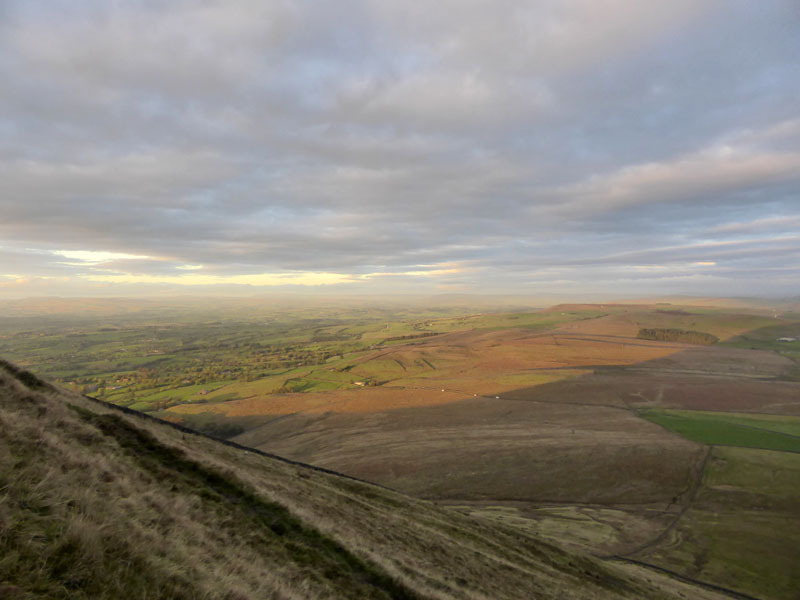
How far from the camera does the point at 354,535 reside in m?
15.6

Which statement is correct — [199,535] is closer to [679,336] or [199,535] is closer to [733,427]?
[733,427]

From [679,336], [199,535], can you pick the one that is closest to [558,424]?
[199,535]

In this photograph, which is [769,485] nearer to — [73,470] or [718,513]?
[718,513]

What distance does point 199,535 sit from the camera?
9688mm

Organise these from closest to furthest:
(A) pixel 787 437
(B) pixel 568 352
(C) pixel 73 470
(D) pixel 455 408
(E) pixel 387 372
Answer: (C) pixel 73 470 < (A) pixel 787 437 < (D) pixel 455 408 < (E) pixel 387 372 < (B) pixel 568 352

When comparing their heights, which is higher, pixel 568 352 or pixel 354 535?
pixel 354 535

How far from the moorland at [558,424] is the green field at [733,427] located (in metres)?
0.43

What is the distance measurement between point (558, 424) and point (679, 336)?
13010 cm

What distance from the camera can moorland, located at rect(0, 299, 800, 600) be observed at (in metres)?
38.4

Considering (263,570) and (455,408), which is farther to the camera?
(455,408)

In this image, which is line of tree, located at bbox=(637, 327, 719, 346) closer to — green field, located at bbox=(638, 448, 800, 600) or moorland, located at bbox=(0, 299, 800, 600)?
moorland, located at bbox=(0, 299, 800, 600)

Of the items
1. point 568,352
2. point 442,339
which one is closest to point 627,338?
point 568,352

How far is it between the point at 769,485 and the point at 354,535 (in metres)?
61.2

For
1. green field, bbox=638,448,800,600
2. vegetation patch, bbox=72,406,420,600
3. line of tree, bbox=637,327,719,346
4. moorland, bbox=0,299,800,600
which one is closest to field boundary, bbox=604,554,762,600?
moorland, bbox=0,299,800,600
